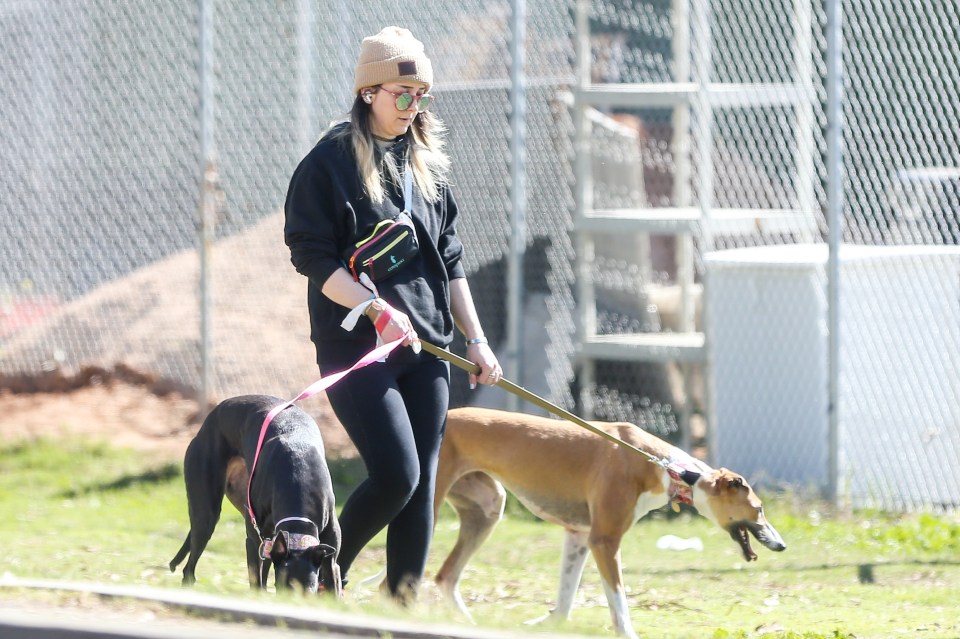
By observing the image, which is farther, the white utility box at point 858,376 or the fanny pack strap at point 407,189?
the white utility box at point 858,376

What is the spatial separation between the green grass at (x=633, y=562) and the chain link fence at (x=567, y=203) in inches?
28.5

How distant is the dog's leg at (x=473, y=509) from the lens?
17.9 feet

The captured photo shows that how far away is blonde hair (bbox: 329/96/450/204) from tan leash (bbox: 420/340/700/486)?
0.53 meters

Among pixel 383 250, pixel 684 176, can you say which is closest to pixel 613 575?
pixel 383 250

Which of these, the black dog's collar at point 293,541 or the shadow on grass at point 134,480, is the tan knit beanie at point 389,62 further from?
the shadow on grass at point 134,480

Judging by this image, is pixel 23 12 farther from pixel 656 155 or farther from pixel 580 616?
pixel 580 616

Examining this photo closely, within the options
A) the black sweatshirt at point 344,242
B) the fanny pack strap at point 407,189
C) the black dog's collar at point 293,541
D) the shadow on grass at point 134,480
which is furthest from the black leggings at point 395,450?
the shadow on grass at point 134,480

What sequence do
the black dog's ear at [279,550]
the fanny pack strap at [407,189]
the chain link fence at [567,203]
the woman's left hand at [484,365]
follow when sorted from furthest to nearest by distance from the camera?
the chain link fence at [567,203] < the woman's left hand at [484,365] < the fanny pack strap at [407,189] < the black dog's ear at [279,550]

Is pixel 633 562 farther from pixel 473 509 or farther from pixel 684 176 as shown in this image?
pixel 684 176

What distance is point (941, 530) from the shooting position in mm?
7016

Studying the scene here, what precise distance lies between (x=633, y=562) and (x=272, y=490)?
280 cm

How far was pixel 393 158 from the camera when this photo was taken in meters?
4.37

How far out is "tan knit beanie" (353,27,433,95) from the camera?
425 centimetres

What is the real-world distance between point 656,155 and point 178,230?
4.15m
